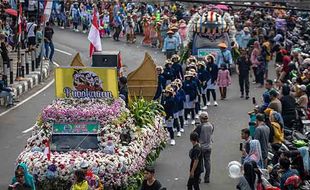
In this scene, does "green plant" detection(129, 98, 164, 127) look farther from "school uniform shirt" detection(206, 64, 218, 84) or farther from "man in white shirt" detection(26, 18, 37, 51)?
"man in white shirt" detection(26, 18, 37, 51)

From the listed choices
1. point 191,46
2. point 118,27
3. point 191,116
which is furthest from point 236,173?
point 118,27

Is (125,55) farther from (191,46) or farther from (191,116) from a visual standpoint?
(191,116)

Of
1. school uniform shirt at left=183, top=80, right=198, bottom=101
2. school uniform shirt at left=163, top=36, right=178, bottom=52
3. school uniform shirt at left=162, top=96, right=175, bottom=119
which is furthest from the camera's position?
school uniform shirt at left=163, top=36, right=178, bottom=52

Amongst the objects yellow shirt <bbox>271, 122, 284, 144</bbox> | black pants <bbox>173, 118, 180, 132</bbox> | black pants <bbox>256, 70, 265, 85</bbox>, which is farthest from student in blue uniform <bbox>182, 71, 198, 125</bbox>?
black pants <bbox>256, 70, 265, 85</bbox>

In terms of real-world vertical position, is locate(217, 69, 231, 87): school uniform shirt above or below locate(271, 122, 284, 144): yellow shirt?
below

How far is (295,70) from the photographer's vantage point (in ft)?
91.6

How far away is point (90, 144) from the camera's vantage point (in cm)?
1784

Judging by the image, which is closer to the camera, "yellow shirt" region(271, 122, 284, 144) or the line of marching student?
"yellow shirt" region(271, 122, 284, 144)

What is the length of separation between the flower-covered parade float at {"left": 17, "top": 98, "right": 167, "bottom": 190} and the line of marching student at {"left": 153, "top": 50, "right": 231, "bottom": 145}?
3.64 metres

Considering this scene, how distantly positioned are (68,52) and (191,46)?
7.18m

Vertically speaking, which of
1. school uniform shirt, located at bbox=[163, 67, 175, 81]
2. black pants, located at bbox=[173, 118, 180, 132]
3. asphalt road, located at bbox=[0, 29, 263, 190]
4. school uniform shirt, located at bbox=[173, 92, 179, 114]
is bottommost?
asphalt road, located at bbox=[0, 29, 263, 190]

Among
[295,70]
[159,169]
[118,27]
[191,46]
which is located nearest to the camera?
[159,169]

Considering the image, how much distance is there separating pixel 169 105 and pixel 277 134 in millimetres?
4082

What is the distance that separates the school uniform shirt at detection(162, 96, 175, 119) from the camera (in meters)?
22.7
